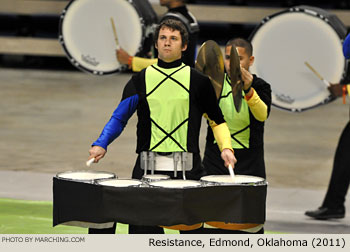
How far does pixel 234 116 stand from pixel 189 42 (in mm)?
1180

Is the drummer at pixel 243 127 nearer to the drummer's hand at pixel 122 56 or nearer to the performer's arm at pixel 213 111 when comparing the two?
the performer's arm at pixel 213 111

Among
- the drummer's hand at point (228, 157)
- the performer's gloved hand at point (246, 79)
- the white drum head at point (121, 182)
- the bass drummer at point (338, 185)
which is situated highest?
the performer's gloved hand at point (246, 79)

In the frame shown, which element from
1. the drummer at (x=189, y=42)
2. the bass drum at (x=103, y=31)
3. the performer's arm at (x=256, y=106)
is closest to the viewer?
the performer's arm at (x=256, y=106)

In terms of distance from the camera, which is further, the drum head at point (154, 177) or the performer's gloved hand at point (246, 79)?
the performer's gloved hand at point (246, 79)

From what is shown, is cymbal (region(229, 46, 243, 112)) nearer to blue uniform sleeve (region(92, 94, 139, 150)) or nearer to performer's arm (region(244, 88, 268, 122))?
performer's arm (region(244, 88, 268, 122))

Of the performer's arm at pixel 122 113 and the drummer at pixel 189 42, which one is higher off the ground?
the drummer at pixel 189 42

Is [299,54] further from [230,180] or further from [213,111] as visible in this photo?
[230,180]

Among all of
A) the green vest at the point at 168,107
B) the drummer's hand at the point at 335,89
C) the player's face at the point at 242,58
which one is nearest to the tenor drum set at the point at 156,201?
the green vest at the point at 168,107

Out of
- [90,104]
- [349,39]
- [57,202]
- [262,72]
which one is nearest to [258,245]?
[57,202]

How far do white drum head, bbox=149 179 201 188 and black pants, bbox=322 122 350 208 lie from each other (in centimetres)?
248

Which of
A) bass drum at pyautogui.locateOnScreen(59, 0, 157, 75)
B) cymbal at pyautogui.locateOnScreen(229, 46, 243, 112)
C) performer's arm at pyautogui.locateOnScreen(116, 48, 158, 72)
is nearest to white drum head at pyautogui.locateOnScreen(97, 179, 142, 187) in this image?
cymbal at pyautogui.locateOnScreen(229, 46, 243, 112)

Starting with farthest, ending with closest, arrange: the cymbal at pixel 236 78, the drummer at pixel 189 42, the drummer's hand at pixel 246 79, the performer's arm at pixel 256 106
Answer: the drummer at pixel 189 42 → the performer's arm at pixel 256 106 → the drummer's hand at pixel 246 79 → the cymbal at pixel 236 78

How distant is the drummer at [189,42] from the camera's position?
6.38 metres

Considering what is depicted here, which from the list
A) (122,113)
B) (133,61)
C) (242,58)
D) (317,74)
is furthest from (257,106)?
(133,61)
